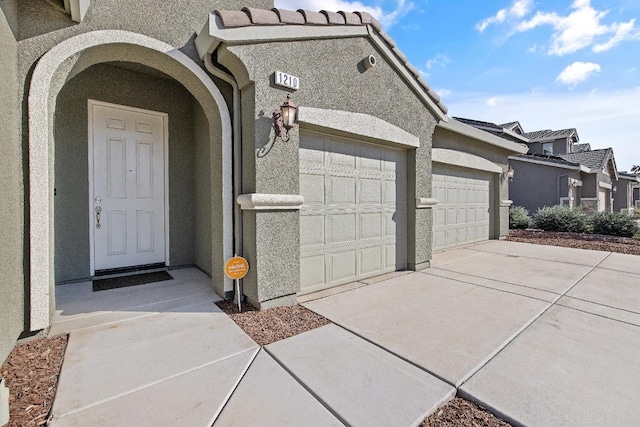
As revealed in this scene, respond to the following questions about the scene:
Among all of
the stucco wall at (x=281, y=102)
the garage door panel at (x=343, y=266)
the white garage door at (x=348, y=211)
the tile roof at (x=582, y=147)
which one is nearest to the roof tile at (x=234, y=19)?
the stucco wall at (x=281, y=102)

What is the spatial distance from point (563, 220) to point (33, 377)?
50.8 feet

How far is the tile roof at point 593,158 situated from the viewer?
18.3m

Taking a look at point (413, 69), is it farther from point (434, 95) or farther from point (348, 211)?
point (348, 211)

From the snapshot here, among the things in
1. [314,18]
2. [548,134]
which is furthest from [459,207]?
[548,134]

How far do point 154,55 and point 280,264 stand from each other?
Answer: 2.98 metres

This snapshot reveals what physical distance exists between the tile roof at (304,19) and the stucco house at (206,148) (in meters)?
0.03

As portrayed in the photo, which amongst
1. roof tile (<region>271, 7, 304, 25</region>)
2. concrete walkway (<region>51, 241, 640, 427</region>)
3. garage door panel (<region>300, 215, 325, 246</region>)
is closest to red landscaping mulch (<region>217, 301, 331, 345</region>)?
concrete walkway (<region>51, 241, 640, 427</region>)

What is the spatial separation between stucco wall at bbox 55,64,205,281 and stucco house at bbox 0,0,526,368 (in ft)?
0.06

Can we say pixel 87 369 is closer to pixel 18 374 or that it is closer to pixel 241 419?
pixel 18 374

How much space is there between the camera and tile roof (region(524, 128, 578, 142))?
22.5 m

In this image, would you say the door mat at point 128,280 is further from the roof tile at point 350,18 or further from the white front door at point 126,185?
the roof tile at point 350,18

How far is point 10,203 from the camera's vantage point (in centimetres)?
251

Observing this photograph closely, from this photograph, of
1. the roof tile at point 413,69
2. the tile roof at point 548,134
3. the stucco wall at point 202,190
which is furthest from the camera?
the tile roof at point 548,134

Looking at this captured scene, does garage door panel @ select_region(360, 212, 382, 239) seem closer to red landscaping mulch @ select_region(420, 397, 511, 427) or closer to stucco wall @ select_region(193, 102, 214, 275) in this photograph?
stucco wall @ select_region(193, 102, 214, 275)
